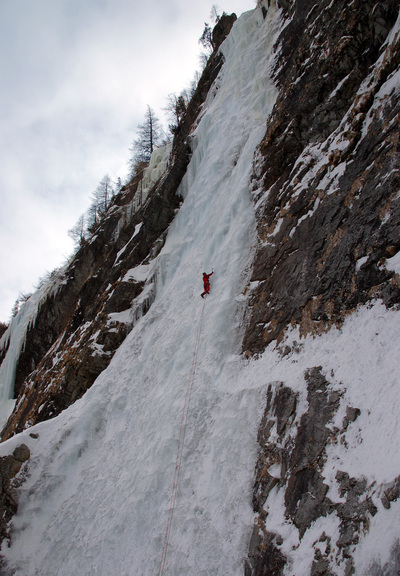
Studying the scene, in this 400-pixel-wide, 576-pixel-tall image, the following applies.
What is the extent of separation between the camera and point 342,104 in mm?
7980

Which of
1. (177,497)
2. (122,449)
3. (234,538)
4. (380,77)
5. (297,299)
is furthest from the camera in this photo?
(122,449)

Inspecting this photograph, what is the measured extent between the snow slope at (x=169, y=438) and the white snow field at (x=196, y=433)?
30 millimetres

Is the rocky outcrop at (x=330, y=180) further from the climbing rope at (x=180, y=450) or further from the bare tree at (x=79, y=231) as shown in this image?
the bare tree at (x=79, y=231)

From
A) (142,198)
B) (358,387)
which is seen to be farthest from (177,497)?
(142,198)

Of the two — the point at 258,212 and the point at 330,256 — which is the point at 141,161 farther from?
the point at 330,256

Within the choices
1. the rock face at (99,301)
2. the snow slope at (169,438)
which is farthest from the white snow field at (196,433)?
the rock face at (99,301)

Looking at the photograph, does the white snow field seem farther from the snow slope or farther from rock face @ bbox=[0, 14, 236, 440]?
rock face @ bbox=[0, 14, 236, 440]

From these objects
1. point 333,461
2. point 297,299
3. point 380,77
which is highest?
point 380,77

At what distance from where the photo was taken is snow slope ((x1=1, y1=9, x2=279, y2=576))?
538 centimetres

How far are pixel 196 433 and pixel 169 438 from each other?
2.34ft

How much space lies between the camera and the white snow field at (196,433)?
3969 millimetres

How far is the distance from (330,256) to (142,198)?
17.4m

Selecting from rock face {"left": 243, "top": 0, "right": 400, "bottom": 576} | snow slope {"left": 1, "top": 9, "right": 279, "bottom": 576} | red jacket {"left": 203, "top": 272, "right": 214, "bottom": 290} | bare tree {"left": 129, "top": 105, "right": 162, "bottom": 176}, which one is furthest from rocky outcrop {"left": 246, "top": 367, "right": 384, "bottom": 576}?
bare tree {"left": 129, "top": 105, "right": 162, "bottom": 176}

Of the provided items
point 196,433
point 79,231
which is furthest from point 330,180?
point 79,231
